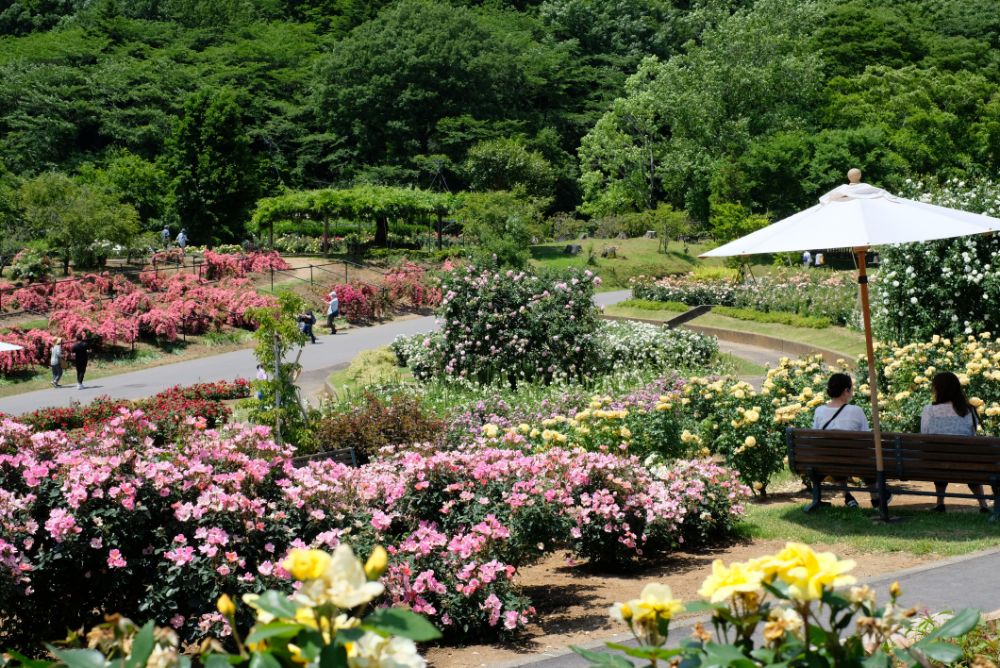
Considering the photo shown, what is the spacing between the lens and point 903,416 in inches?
388

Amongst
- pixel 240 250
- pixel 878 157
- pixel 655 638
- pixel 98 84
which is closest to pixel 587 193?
pixel 878 157

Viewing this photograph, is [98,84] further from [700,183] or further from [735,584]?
[735,584]

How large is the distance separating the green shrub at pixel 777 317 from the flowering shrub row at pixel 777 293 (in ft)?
1.60

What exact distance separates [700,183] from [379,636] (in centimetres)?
4823

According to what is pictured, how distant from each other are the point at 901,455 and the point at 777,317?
16242mm

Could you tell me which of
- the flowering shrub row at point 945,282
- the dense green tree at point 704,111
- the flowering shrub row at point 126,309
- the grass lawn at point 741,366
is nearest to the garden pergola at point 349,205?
the flowering shrub row at point 126,309

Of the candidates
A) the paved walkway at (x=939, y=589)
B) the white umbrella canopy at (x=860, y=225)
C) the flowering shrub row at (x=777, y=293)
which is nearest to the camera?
the paved walkway at (x=939, y=589)

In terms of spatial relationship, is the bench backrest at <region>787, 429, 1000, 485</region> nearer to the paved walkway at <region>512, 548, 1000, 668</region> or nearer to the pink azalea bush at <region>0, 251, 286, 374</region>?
the paved walkway at <region>512, 548, 1000, 668</region>

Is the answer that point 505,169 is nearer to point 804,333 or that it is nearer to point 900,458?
point 804,333

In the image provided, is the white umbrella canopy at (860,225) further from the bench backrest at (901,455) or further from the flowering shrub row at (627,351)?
the flowering shrub row at (627,351)

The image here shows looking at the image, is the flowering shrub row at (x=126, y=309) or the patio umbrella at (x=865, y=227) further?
the flowering shrub row at (x=126, y=309)

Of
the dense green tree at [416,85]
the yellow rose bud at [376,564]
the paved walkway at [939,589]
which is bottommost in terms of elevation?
the paved walkway at [939,589]

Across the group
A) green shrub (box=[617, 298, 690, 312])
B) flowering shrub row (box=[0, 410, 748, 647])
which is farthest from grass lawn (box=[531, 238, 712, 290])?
flowering shrub row (box=[0, 410, 748, 647])

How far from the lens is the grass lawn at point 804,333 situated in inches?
781
